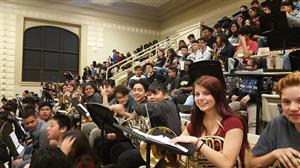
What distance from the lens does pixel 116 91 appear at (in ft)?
12.4

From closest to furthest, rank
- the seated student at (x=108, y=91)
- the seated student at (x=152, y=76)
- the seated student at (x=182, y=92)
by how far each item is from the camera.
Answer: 1. the seated student at (x=108, y=91)
2. the seated student at (x=182, y=92)
3. the seated student at (x=152, y=76)

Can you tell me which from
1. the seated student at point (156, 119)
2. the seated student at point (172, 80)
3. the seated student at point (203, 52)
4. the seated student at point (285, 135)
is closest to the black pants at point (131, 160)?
the seated student at point (156, 119)

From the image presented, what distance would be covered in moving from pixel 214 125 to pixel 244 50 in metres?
3.64

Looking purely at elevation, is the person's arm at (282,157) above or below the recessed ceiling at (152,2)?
below

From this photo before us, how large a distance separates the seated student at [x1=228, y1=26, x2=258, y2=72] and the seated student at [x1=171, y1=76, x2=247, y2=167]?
10.5 feet

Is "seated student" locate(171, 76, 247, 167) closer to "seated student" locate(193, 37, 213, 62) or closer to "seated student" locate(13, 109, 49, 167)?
"seated student" locate(13, 109, 49, 167)

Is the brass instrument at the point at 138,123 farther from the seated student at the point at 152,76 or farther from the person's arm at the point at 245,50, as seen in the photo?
the seated student at the point at 152,76

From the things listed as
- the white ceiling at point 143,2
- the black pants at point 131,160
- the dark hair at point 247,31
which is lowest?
the black pants at point 131,160

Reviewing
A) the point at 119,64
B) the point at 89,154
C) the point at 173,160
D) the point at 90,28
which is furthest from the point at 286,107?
the point at 90,28

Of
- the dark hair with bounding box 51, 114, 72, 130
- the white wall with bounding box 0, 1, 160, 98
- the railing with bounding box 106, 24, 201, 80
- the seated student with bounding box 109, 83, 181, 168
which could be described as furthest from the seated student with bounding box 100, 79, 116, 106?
the white wall with bounding box 0, 1, 160, 98

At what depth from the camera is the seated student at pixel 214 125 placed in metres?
1.58

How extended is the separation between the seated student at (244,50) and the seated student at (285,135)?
11.4 ft

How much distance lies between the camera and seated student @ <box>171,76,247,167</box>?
1582 mm

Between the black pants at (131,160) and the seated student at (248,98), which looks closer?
the black pants at (131,160)
